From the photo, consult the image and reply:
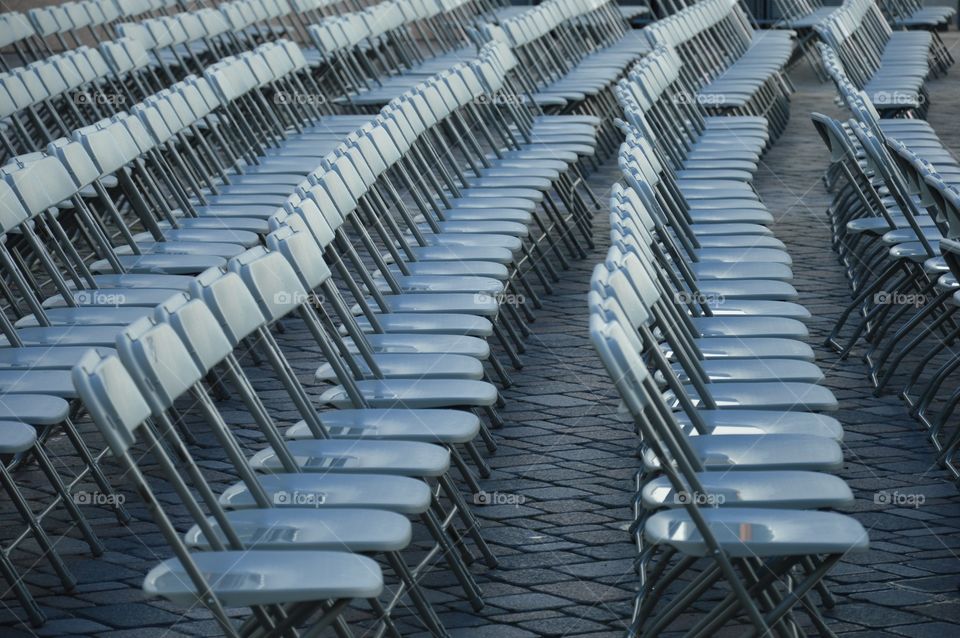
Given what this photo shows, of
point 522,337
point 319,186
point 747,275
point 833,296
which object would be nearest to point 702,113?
point 833,296

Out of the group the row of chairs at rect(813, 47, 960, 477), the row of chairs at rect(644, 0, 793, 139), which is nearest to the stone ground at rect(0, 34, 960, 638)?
the row of chairs at rect(813, 47, 960, 477)

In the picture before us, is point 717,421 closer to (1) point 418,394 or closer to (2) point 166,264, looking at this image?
(1) point 418,394

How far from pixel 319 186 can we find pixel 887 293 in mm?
2884

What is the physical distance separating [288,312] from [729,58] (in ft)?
29.7

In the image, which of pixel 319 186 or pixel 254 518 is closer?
pixel 254 518

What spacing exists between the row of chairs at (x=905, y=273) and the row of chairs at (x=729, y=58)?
2448 millimetres

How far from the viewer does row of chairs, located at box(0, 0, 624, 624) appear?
3627 millimetres

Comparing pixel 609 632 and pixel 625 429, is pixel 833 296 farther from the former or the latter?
pixel 609 632

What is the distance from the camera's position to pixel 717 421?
4586 millimetres

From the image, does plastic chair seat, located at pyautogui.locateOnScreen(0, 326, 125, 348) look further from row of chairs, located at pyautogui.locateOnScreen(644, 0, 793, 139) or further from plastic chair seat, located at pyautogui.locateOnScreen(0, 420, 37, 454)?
row of chairs, located at pyautogui.locateOnScreen(644, 0, 793, 139)

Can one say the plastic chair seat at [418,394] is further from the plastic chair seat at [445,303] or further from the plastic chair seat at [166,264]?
the plastic chair seat at [166,264]

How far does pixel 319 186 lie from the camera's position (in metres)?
5.50

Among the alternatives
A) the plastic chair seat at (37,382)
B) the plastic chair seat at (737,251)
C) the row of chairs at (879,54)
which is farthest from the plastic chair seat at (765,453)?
the row of chairs at (879,54)

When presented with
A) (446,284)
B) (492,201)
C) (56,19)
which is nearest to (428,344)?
(446,284)
